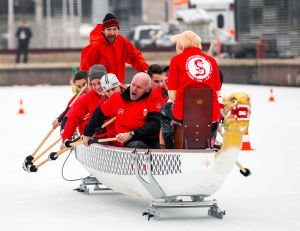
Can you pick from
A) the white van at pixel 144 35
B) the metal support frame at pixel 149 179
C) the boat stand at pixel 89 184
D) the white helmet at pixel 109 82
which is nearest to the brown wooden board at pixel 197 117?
the metal support frame at pixel 149 179

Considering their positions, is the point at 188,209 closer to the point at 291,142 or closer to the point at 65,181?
the point at 65,181

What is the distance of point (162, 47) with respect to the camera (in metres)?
36.5

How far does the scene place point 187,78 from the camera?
25.1ft

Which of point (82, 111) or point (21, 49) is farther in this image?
point (21, 49)

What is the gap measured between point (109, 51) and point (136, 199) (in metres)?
2.56

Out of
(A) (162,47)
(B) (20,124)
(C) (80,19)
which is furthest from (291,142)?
(C) (80,19)

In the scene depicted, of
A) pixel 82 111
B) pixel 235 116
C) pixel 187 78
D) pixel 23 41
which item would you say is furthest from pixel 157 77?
pixel 23 41

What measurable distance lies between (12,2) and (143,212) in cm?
3362

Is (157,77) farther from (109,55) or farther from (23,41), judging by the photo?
(23,41)

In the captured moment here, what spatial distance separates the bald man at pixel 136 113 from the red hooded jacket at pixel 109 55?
7.95 feet

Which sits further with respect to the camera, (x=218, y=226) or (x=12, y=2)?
(x=12, y=2)

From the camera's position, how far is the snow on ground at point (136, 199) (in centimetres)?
756

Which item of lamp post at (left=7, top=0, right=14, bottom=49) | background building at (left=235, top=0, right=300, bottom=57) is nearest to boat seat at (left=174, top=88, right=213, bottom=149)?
background building at (left=235, top=0, right=300, bottom=57)

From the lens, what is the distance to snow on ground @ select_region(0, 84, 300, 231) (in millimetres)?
7559
